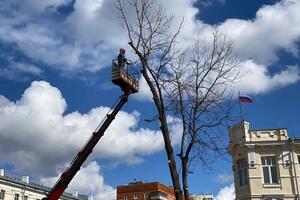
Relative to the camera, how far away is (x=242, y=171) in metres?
38.5

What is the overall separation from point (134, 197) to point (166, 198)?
753 centimetres

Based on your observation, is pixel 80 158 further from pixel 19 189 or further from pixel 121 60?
pixel 19 189

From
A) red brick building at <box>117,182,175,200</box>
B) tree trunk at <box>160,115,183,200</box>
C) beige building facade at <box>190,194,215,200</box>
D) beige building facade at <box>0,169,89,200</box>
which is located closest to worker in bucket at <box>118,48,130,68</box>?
tree trunk at <box>160,115,183,200</box>

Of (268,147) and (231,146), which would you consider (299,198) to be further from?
(231,146)

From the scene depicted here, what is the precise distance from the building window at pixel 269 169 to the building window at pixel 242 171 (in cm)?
160

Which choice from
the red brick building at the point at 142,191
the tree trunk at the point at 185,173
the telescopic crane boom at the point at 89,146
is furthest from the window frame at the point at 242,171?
the red brick building at the point at 142,191

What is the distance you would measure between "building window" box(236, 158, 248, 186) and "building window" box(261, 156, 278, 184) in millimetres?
1601

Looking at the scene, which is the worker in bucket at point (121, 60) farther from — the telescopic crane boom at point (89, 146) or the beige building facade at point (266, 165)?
the beige building facade at point (266, 165)

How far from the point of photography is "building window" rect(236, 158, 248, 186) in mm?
37981

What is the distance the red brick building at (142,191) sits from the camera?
3829 inches

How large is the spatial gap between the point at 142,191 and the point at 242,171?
63.6m

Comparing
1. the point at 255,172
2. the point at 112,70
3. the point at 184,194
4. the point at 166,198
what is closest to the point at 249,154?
the point at 255,172

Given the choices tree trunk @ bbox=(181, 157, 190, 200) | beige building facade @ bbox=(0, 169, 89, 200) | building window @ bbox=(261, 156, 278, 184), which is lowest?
tree trunk @ bbox=(181, 157, 190, 200)

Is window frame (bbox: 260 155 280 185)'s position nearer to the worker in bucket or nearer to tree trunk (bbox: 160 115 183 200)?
the worker in bucket
